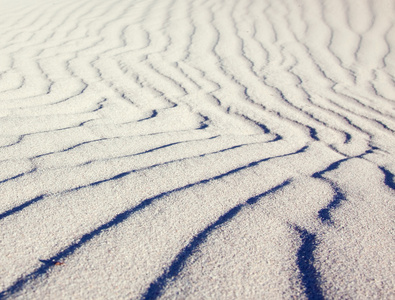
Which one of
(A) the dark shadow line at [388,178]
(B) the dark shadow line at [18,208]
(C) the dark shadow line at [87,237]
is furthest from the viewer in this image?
(A) the dark shadow line at [388,178]

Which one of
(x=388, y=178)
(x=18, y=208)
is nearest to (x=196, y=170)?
(x=18, y=208)

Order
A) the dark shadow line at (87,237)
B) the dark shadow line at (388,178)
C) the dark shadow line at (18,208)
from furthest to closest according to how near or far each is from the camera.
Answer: the dark shadow line at (388,178)
the dark shadow line at (18,208)
the dark shadow line at (87,237)

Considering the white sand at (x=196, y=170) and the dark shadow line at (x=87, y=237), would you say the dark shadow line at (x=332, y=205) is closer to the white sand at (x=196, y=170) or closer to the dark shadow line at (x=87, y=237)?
the white sand at (x=196, y=170)

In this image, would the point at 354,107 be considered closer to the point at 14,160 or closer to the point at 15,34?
the point at 14,160

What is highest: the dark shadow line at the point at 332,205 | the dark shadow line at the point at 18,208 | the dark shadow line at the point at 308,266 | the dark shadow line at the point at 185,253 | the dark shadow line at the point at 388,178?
the dark shadow line at the point at 18,208

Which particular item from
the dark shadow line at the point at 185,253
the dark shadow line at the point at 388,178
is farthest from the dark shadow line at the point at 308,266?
the dark shadow line at the point at 388,178

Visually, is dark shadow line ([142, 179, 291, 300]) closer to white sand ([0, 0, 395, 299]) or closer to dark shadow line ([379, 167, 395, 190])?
white sand ([0, 0, 395, 299])

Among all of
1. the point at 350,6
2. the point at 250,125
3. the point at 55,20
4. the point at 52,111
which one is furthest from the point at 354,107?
the point at 55,20

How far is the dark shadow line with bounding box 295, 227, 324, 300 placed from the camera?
1.21 metres

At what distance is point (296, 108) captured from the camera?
3.02 meters

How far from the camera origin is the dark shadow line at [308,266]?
1.21 meters

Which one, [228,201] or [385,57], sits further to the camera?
[385,57]

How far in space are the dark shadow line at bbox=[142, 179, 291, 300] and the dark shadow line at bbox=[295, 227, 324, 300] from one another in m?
0.24

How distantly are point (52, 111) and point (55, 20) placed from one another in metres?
3.48
